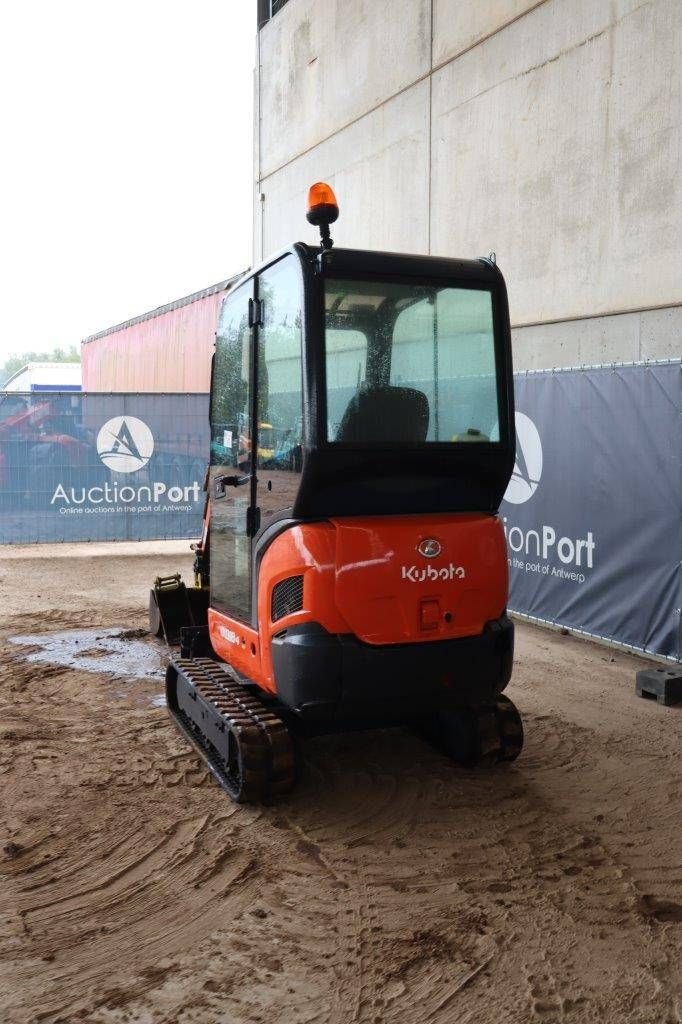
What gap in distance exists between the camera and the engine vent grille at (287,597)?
4645mm

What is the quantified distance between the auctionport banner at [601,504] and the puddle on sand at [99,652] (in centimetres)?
372

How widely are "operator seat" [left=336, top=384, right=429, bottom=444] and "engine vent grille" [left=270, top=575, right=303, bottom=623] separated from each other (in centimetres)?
76

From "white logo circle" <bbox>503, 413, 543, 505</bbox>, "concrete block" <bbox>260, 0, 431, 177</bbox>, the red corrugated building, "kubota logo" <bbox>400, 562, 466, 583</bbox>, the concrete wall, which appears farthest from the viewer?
the red corrugated building

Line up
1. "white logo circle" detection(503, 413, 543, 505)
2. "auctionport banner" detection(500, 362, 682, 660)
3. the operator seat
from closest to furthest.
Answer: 1. the operator seat
2. "auctionport banner" detection(500, 362, 682, 660)
3. "white logo circle" detection(503, 413, 543, 505)

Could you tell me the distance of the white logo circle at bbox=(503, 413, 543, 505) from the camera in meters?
9.03

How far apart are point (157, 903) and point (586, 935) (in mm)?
1737

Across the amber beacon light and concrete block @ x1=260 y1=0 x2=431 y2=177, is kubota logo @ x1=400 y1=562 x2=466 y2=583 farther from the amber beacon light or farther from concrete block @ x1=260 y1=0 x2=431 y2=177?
concrete block @ x1=260 y1=0 x2=431 y2=177

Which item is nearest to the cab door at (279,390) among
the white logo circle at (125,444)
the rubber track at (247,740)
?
the rubber track at (247,740)

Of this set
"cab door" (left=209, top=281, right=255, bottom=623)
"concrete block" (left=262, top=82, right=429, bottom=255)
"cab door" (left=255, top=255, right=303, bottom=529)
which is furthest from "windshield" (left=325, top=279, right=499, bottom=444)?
"concrete block" (left=262, top=82, right=429, bottom=255)

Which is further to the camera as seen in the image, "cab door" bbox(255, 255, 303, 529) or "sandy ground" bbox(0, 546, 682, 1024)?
"cab door" bbox(255, 255, 303, 529)

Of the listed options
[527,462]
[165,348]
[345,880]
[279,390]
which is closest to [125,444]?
[527,462]

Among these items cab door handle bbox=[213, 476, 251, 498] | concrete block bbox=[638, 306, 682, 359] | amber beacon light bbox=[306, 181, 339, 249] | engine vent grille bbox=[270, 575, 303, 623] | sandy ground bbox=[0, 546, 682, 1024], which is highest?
amber beacon light bbox=[306, 181, 339, 249]

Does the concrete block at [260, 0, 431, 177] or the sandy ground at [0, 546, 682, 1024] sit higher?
the concrete block at [260, 0, 431, 177]

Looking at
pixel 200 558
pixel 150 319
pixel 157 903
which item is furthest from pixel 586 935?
pixel 150 319
